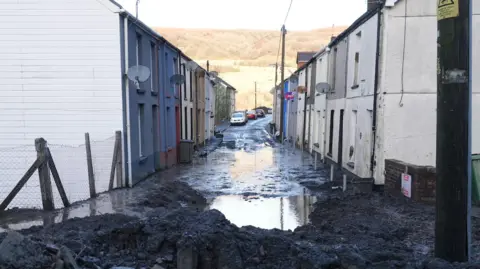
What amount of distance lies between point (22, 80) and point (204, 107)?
20680 mm

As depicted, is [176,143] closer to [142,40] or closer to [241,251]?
[142,40]

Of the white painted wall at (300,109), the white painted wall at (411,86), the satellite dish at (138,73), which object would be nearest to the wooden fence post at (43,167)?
the satellite dish at (138,73)

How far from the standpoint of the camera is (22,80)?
13.6m

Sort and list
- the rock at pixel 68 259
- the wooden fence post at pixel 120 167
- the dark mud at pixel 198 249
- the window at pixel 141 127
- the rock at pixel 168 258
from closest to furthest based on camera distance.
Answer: the rock at pixel 68 259
the dark mud at pixel 198 249
the rock at pixel 168 258
the wooden fence post at pixel 120 167
the window at pixel 141 127

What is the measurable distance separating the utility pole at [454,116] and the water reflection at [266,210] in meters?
5.10

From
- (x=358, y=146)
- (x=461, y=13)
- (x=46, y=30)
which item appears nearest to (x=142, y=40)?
(x=46, y=30)

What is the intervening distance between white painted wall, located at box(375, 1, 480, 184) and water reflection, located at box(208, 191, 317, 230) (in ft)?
10.0

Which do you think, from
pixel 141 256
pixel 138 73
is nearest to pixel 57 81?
pixel 138 73

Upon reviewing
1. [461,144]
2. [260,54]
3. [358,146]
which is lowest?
[358,146]

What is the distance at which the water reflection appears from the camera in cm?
986

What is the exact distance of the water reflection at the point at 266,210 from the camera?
388 inches

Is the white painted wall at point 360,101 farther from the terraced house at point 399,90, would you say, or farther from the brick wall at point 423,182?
the brick wall at point 423,182

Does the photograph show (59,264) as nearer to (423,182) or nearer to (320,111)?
(423,182)

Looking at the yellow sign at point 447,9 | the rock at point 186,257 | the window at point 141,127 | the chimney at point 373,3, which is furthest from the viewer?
the window at point 141,127
